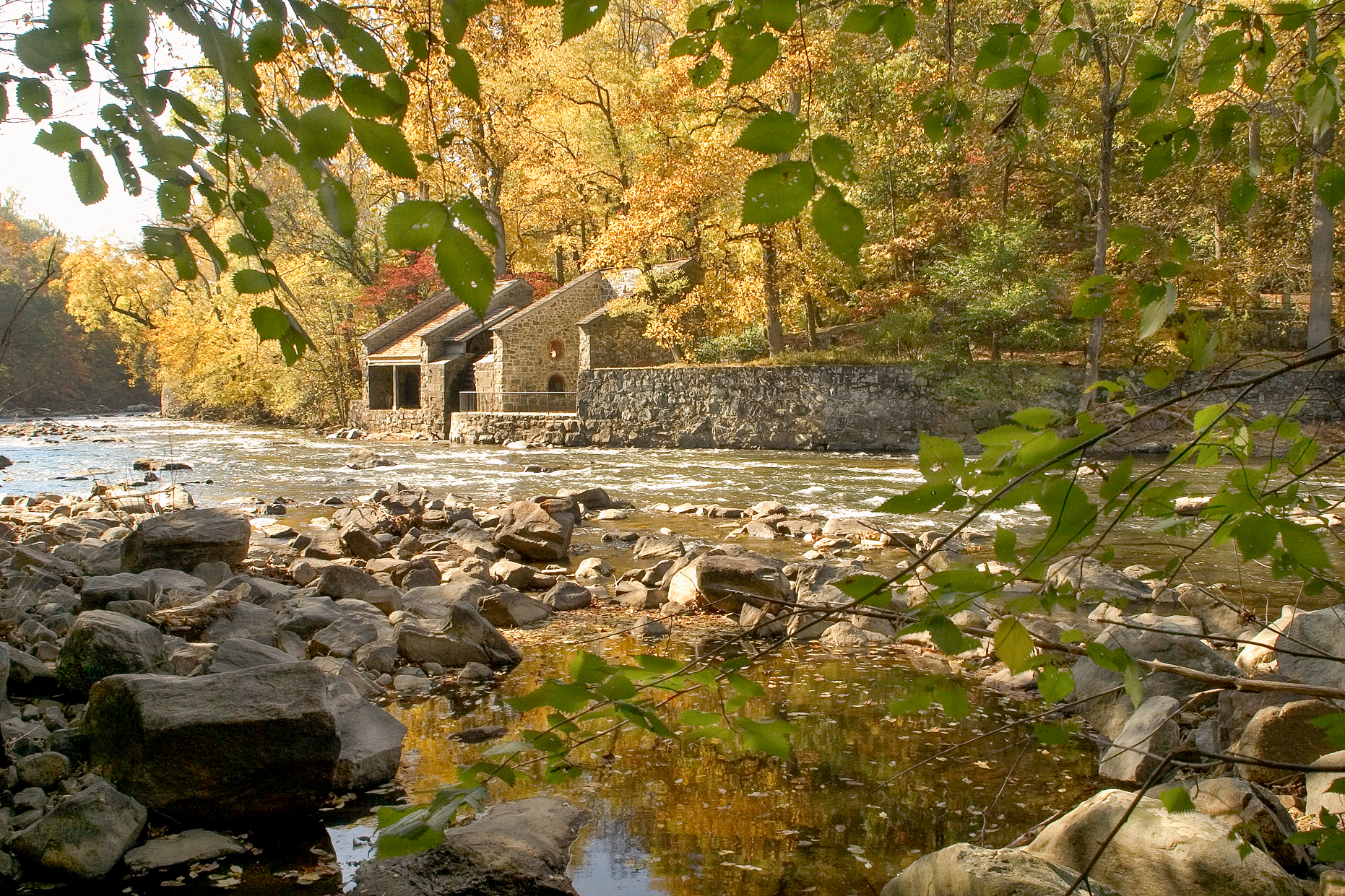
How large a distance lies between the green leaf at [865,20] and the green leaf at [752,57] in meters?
0.23

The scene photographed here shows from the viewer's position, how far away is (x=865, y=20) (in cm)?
150

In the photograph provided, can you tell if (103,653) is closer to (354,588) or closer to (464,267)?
(354,588)

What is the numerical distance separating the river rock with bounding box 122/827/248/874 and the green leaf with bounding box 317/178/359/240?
2.85m

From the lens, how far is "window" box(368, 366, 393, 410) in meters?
34.2

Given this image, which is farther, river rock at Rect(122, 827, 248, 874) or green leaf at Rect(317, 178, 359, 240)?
river rock at Rect(122, 827, 248, 874)

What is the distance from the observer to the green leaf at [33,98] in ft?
5.32

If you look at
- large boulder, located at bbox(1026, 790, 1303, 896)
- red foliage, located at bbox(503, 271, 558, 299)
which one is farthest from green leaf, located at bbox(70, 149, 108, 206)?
red foliage, located at bbox(503, 271, 558, 299)

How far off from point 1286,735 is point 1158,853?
1.17 m

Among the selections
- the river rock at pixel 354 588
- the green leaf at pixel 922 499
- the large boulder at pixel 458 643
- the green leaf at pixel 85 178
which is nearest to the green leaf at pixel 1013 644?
the green leaf at pixel 922 499

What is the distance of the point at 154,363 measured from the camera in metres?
56.2

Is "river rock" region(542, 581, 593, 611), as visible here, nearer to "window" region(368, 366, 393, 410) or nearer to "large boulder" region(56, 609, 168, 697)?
"large boulder" region(56, 609, 168, 697)

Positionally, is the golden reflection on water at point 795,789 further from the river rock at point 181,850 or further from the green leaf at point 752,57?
the green leaf at point 752,57

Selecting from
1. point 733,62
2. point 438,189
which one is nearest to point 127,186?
point 438,189

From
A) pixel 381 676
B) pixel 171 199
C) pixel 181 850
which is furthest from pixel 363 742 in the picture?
pixel 171 199
